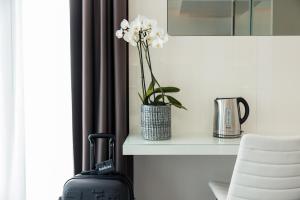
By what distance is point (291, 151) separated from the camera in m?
1.32

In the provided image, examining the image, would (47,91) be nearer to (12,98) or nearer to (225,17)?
(12,98)

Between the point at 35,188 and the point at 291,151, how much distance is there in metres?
1.45

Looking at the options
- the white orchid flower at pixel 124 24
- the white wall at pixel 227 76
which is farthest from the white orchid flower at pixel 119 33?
the white wall at pixel 227 76

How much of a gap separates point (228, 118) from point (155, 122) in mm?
411

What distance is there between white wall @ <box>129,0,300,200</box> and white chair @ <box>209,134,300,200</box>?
57 cm

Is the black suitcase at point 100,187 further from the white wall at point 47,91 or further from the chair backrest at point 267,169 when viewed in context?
the chair backrest at point 267,169

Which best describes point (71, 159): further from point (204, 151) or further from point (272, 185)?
point (272, 185)

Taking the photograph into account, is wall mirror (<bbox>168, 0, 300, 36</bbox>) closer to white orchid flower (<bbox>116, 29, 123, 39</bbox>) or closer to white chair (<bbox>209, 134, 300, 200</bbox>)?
white orchid flower (<bbox>116, 29, 123, 39</bbox>)

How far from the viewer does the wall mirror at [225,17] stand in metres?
1.91

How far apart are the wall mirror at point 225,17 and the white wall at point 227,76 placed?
0.05m

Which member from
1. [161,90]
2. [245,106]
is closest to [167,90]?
[161,90]

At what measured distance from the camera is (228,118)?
173 cm

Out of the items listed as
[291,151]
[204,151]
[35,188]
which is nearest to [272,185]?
[291,151]

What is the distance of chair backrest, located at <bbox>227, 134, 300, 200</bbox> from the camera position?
4.29ft
